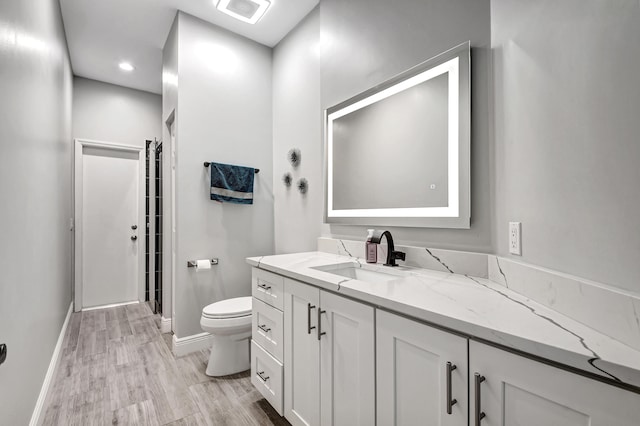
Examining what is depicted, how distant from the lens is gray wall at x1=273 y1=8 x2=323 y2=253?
2476mm

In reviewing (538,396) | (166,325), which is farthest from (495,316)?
(166,325)

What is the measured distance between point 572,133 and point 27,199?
2.26 m

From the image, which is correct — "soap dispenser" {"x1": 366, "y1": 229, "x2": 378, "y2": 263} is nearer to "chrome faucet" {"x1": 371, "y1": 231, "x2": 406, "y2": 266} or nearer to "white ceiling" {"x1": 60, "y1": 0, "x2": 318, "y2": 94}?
"chrome faucet" {"x1": 371, "y1": 231, "x2": 406, "y2": 266}

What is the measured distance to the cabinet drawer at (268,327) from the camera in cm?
164

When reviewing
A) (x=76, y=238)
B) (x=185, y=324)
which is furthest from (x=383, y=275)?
(x=76, y=238)

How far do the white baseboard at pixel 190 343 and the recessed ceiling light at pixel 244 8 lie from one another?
9.08 feet

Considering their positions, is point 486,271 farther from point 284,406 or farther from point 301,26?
point 301,26

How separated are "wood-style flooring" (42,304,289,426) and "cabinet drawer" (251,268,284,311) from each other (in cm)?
67

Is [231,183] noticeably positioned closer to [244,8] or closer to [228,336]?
[228,336]

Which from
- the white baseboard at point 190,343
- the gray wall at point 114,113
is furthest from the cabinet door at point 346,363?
the gray wall at point 114,113

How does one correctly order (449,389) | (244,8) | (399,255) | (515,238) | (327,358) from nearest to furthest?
1. (449,389)
2. (515,238)
3. (327,358)
4. (399,255)
5. (244,8)

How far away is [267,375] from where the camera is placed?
175 centimetres

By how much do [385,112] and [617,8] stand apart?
3.75 ft

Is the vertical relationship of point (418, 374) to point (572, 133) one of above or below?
below
